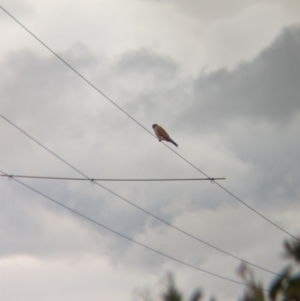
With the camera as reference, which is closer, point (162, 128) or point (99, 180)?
point (99, 180)

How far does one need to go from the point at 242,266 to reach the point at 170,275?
2.05 meters

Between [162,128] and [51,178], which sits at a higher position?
[162,128]

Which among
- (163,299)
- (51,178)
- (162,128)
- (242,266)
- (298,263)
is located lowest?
(163,299)

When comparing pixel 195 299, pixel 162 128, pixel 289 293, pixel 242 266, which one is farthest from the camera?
pixel 162 128

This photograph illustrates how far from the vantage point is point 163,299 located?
504 inches

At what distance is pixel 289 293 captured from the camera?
1695 cm

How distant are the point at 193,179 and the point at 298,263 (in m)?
4.24

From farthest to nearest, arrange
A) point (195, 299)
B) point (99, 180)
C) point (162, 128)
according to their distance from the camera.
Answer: point (162, 128), point (99, 180), point (195, 299)

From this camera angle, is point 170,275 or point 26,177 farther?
point 26,177

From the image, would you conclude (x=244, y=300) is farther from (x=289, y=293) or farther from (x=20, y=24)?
(x=20, y=24)

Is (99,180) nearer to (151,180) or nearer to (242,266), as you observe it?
(151,180)

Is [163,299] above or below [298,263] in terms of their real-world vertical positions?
below

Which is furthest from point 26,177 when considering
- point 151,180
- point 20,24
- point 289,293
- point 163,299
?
point 289,293

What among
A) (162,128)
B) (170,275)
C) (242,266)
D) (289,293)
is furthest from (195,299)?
(162,128)
